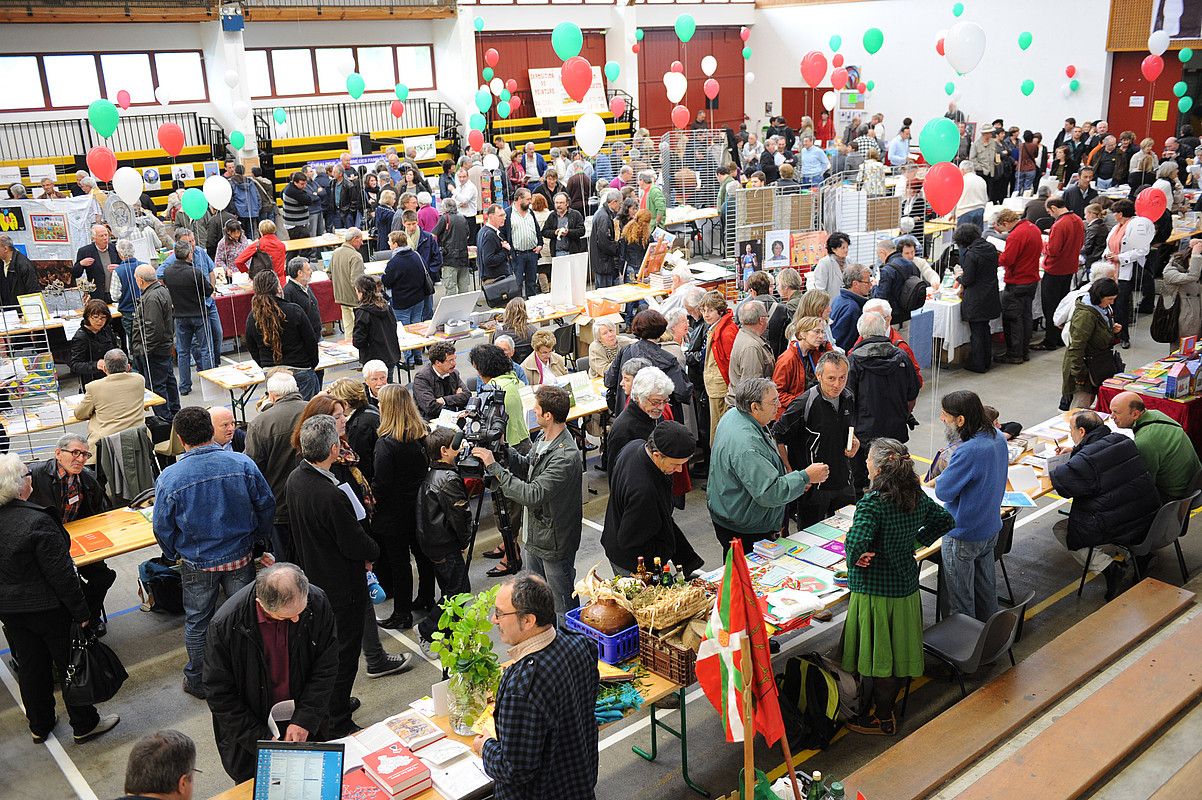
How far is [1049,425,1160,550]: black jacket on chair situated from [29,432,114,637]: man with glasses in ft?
18.5

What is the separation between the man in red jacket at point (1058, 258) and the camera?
Answer: 1041cm

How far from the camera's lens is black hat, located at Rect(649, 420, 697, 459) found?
184 inches

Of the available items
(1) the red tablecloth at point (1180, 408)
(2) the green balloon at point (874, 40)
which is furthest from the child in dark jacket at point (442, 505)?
(2) the green balloon at point (874, 40)

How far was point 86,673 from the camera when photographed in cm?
505

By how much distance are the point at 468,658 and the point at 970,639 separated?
8.95ft

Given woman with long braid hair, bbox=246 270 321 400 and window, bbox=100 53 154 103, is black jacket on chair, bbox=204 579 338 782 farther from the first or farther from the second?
window, bbox=100 53 154 103

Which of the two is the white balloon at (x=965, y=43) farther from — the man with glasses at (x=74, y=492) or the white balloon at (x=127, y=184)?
the man with glasses at (x=74, y=492)

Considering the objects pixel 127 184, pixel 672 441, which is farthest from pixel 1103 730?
pixel 127 184

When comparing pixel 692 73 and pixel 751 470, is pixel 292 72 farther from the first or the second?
pixel 751 470

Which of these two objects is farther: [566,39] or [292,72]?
[292,72]

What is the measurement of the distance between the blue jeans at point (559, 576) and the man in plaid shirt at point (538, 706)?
5.57 feet

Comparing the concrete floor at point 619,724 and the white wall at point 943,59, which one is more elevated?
the white wall at point 943,59

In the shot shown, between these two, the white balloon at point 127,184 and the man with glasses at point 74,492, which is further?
the white balloon at point 127,184

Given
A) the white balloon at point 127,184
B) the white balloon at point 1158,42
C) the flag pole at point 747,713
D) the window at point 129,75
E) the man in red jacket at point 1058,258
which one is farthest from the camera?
the window at point 129,75
